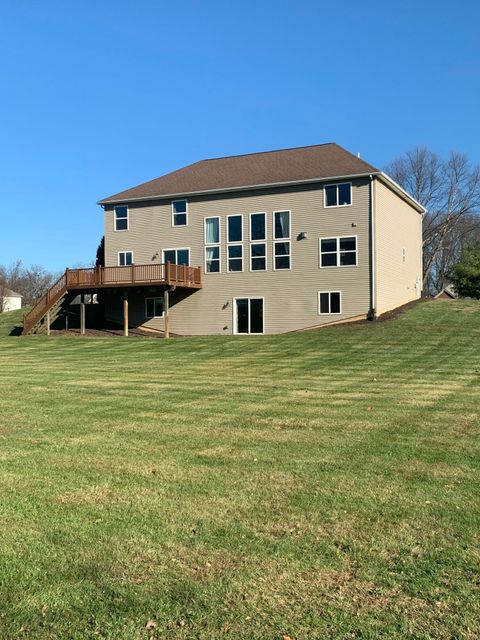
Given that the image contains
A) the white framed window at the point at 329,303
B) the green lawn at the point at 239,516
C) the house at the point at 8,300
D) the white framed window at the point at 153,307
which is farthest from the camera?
the house at the point at 8,300

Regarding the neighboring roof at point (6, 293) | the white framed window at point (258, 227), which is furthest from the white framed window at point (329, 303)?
the neighboring roof at point (6, 293)

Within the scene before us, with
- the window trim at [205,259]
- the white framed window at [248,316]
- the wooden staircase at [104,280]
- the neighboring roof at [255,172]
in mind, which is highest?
the neighboring roof at [255,172]

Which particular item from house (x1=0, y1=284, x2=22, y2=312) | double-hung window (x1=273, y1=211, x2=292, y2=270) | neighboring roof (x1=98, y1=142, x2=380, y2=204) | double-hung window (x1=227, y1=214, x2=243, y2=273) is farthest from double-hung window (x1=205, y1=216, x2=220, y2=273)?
house (x1=0, y1=284, x2=22, y2=312)

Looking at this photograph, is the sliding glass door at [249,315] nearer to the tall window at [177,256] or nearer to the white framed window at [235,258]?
the white framed window at [235,258]

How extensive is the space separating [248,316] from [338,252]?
5.58 meters

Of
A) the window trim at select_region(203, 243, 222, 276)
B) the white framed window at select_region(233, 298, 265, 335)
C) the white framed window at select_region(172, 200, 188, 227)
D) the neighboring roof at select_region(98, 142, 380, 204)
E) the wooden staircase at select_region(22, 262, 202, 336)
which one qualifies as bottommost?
the white framed window at select_region(233, 298, 265, 335)

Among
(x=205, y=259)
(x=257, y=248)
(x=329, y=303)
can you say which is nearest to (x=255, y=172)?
(x=257, y=248)

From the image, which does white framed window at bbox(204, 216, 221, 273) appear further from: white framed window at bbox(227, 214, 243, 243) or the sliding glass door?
the sliding glass door

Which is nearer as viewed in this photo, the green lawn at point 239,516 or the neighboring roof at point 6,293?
the green lawn at point 239,516

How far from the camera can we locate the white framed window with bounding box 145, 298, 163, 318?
30.2 metres

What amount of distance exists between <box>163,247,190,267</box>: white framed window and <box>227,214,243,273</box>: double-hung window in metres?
2.40

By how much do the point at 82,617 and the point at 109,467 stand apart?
263 cm

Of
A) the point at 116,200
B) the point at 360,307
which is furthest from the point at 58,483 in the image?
the point at 116,200

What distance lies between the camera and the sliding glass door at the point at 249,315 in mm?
28109
